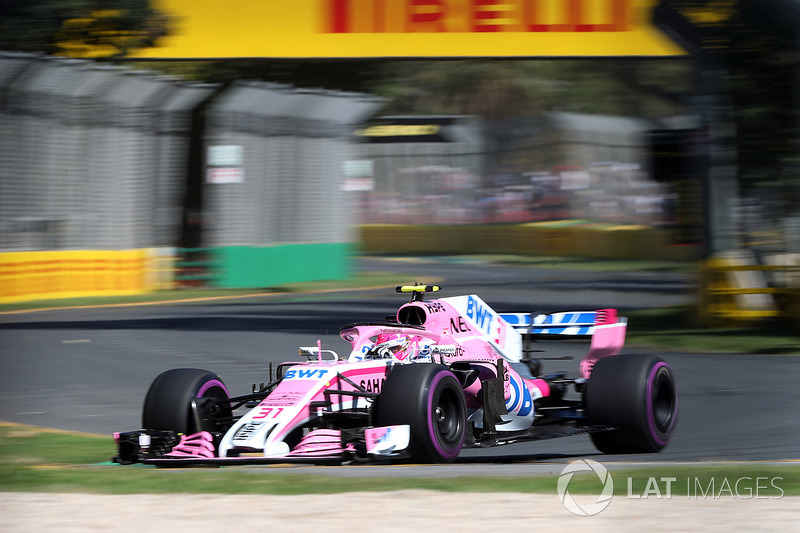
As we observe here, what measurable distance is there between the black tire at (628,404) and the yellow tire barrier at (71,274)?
11292mm

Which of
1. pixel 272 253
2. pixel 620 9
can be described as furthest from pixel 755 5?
pixel 272 253

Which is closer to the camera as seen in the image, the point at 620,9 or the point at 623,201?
the point at 620,9

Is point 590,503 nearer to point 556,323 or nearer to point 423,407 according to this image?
point 423,407

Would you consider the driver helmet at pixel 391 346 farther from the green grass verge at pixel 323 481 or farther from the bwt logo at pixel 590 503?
the bwt logo at pixel 590 503

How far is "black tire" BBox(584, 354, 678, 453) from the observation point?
8438 millimetres

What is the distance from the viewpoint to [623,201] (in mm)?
26203

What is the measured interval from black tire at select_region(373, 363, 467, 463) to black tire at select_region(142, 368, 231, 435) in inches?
50.9

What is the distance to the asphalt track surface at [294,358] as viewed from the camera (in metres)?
8.72

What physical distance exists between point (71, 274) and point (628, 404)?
12100 millimetres

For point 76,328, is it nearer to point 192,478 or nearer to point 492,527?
point 192,478

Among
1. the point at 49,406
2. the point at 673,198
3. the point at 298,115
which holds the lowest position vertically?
the point at 49,406

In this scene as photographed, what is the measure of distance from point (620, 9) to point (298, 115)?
693 cm

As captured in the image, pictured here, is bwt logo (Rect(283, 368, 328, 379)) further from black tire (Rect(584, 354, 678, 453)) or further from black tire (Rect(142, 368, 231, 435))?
black tire (Rect(584, 354, 678, 453))

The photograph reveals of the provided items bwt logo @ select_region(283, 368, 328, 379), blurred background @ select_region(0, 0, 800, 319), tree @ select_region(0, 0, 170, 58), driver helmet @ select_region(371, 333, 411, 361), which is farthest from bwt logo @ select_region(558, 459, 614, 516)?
tree @ select_region(0, 0, 170, 58)
